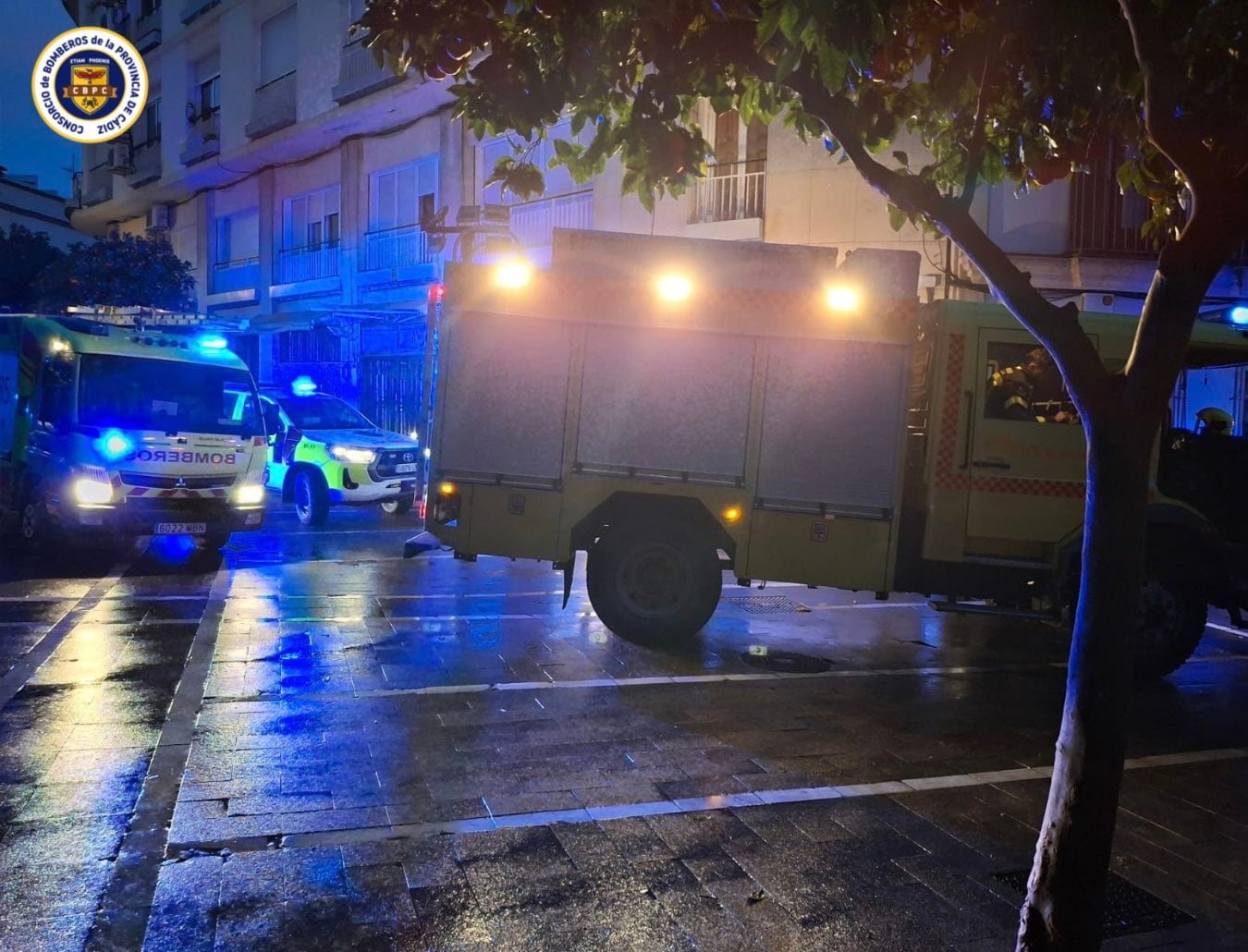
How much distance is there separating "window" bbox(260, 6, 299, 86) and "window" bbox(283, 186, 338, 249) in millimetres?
2798

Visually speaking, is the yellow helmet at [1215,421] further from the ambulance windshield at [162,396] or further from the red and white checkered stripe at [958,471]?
the ambulance windshield at [162,396]

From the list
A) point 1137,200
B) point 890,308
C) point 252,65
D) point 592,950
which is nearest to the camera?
point 592,950

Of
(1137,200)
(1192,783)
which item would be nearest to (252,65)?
(1137,200)

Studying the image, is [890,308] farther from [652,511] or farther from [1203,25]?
[1203,25]

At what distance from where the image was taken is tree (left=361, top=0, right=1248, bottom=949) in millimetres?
3201

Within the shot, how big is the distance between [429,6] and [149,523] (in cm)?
774

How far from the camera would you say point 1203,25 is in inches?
176

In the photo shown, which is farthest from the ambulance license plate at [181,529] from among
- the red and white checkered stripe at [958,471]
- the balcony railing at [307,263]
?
the balcony railing at [307,263]

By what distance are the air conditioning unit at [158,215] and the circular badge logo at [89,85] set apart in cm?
1561

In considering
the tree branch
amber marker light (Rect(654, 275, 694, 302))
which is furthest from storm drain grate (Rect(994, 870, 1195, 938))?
amber marker light (Rect(654, 275, 694, 302))

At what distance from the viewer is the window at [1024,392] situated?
776 centimetres

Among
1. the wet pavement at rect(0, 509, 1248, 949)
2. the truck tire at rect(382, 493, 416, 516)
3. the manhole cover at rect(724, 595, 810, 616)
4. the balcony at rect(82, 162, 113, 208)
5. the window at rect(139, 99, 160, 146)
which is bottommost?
the wet pavement at rect(0, 509, 1248, 949)

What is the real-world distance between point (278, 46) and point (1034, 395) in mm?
22399

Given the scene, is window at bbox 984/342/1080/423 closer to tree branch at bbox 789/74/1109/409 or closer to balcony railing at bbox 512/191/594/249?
tree branch at bbox 789/74/1109/409
